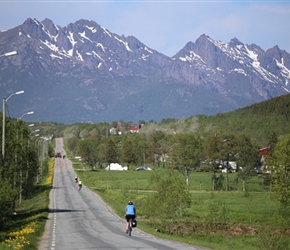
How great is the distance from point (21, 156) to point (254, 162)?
202 ft

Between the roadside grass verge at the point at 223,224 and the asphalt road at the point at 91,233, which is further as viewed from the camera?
the roadside grass verge at the point at 223,224

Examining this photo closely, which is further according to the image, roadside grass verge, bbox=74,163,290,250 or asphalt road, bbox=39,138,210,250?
roadside grass verge, bbox=74,163,290,250

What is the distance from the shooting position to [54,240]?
3070cm

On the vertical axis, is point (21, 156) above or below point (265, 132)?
below

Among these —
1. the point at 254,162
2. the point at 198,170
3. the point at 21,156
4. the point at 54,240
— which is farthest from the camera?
the point at 198,170

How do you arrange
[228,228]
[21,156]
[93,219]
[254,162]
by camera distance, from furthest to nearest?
[254,162]
[21,156]
[228,228]
[93,219]

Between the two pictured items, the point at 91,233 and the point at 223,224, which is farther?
the point at 223,224

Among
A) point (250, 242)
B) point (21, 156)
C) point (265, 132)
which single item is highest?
point (265, 132)

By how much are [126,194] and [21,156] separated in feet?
66.4

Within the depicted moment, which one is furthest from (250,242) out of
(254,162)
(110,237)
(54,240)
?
(254,162)

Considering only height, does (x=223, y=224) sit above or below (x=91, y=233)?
below

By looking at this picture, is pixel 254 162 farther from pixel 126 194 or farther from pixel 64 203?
pixel 64 203

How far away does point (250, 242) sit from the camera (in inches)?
1809

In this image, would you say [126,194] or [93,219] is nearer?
[93,219]
